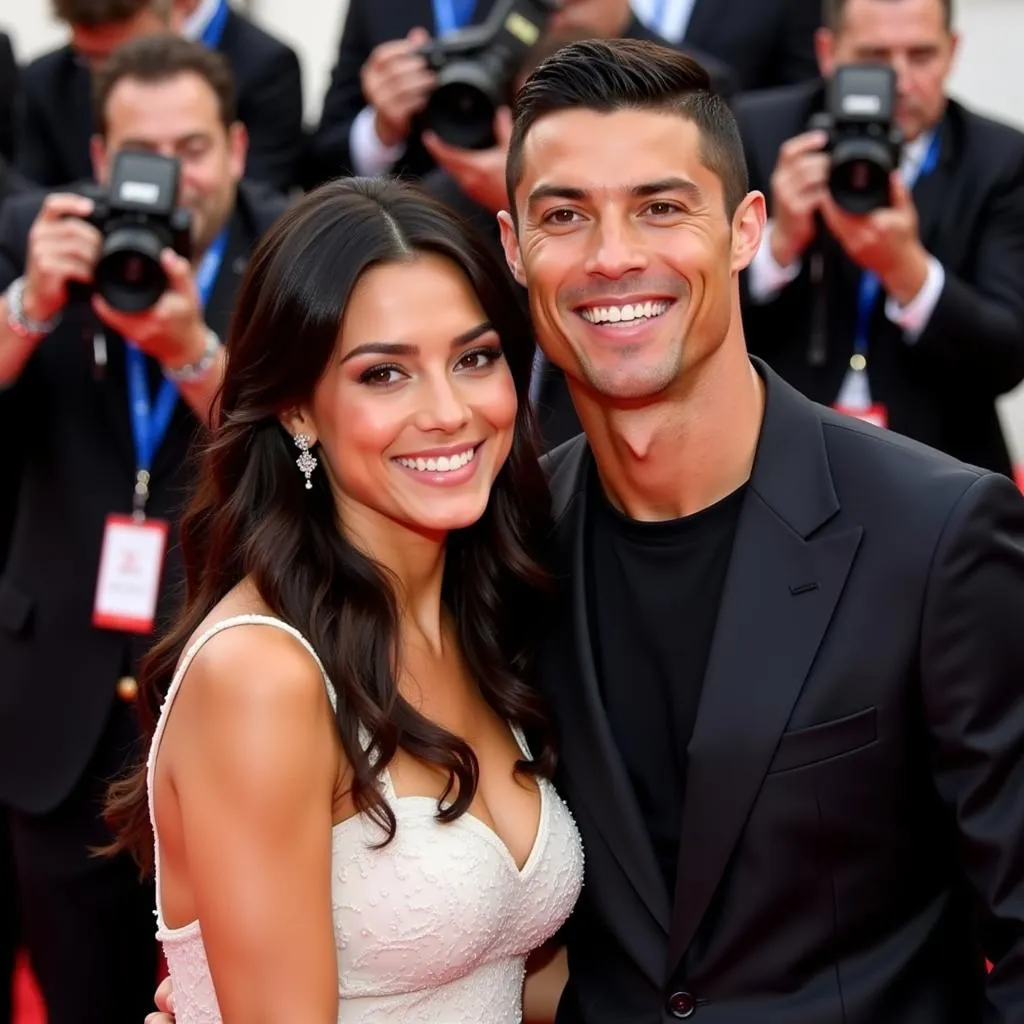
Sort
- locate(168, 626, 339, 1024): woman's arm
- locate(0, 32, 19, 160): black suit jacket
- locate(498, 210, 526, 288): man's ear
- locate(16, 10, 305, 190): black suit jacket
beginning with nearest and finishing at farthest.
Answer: locate(168, 626, 339, 1024): woman's arm < locate(498, 210, 526, 288): man's ear < locate(16, 10, 305, 190): black suit jacket < locate(0, 32, 19, 160): black suit jacket

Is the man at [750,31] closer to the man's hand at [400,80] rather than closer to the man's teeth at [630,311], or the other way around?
the man's hand at [400,80]

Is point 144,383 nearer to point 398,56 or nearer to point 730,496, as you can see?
point 398,56

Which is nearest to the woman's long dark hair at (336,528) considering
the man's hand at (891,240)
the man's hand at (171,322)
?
the man's hand at (171,322)

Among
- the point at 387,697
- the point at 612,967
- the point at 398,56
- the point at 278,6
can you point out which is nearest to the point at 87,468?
the point at 398,56

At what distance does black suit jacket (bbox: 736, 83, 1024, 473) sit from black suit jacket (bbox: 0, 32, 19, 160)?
1.80m

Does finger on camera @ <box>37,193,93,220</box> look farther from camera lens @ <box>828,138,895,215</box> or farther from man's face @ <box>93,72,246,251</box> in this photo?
camera lens @ <box>828,138,895,215</box>

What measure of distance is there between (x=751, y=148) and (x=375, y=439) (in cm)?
153

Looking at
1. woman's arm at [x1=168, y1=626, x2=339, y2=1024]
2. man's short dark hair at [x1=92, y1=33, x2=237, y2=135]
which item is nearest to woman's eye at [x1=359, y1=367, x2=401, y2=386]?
woman's arm at [x1=168, y1=626, x2=339, y2=1024]

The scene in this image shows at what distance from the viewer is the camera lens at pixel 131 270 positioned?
3.00 metres

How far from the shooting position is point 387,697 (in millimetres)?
2037

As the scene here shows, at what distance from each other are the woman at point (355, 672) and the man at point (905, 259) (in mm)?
1054

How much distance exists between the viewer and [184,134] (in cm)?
332

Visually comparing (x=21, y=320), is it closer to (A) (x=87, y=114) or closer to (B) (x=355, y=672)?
(A) (x=87, y=114)

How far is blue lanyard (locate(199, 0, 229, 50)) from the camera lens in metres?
4.07
